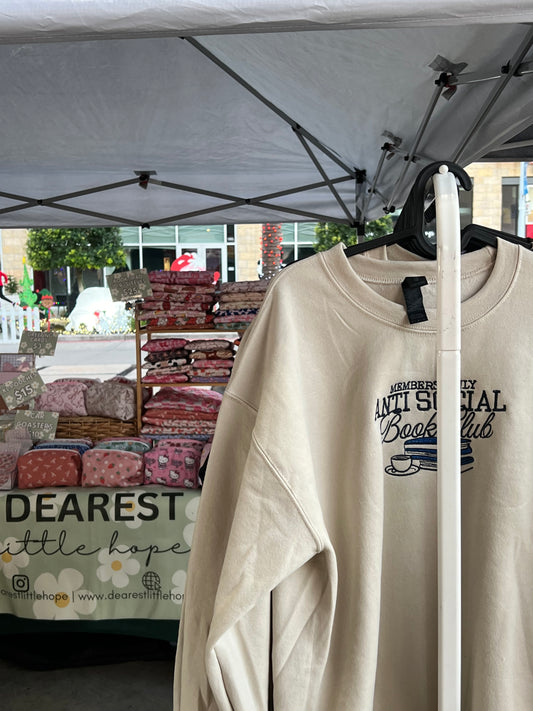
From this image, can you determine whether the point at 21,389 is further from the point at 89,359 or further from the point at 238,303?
the point at 89,359

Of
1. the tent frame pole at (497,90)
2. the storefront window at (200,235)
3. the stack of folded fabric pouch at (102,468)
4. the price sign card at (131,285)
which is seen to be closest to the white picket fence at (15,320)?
the storefront window at (200,235)

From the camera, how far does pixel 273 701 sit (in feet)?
3.41

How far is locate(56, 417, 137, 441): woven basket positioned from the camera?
3.24 metres

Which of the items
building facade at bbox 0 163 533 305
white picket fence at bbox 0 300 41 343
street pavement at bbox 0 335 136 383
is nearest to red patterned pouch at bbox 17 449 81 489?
street pavement at bbox 0 335 136 383

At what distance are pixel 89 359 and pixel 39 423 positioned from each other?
10571 mm

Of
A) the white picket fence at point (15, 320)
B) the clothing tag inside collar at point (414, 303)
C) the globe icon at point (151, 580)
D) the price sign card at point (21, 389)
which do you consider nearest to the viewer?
the clothing tag inside collar at point (414, 303)

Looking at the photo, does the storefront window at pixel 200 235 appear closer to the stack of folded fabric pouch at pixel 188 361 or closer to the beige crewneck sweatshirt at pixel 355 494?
the stack of folded fabric pouch at pixel 188 361

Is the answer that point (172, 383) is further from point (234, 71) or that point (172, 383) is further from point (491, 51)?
point (491, 51)

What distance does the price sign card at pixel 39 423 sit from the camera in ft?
9.74

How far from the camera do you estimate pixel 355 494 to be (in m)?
1.01

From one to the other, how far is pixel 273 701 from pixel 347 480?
387 mm

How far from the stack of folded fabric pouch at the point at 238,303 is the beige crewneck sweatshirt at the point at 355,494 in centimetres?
226

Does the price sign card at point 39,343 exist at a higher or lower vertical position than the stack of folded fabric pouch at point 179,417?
higher

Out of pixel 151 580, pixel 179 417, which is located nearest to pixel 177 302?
pixel 179 417
